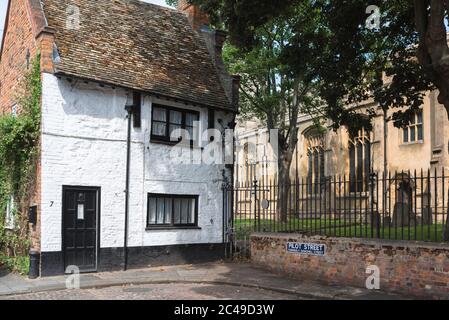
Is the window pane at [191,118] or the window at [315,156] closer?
the window pane at [191,118]

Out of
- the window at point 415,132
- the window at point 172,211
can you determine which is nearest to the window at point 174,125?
the window at point 172,211

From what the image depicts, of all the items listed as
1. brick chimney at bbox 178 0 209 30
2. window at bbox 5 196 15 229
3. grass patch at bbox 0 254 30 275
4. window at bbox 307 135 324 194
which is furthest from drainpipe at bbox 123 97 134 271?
window at bbox 307 135 324 194

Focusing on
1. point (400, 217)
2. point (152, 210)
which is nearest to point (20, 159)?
point (152, 210)

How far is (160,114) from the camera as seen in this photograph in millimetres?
17094

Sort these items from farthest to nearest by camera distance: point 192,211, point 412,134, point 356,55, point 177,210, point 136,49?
A: point 412,134, point 136,49, point 192,211, point 177,210, point 356,55

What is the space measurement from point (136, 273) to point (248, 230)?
5.34 metres

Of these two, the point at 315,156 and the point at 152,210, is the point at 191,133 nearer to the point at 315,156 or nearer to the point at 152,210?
the point at 152,210

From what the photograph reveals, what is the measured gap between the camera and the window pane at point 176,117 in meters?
17.4

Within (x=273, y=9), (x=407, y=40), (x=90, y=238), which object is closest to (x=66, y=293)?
(x=90, y=238)

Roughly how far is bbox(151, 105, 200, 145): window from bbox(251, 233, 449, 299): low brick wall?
4.83 meters

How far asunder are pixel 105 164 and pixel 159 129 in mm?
2398

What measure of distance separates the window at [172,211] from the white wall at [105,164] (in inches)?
8.8

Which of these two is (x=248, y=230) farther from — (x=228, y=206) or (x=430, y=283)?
(x=430, y=283)

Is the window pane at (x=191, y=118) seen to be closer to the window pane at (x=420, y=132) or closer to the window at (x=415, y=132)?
the window at (x=415, y=132)
